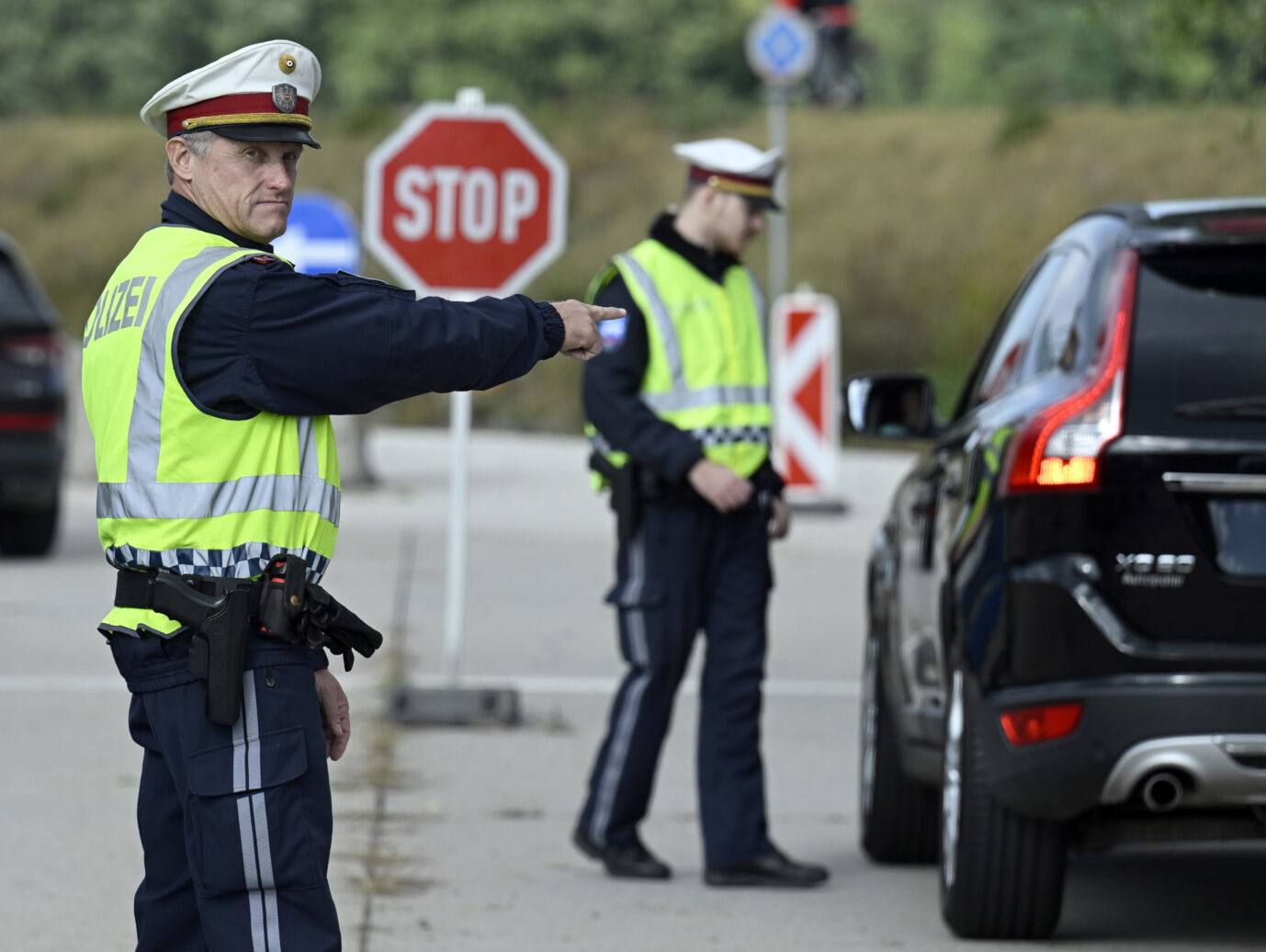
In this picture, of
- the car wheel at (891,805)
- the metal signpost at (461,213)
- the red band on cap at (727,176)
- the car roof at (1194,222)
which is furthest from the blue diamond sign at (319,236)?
the car roof at (1194,222)

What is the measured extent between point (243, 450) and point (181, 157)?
1.60 feet

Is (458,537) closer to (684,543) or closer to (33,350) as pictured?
(684,543)

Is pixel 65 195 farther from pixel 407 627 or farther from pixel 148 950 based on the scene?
pixel 148 950

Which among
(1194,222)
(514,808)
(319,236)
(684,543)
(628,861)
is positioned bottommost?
(514,808)

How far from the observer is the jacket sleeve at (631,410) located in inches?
245

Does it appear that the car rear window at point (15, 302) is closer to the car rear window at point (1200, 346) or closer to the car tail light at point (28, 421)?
the car tail light at point (28, 421)

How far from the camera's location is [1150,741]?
4.78 metres

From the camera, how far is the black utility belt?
3.48m

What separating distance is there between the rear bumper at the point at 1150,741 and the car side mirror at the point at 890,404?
1.43 m

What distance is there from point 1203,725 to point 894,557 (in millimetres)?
1740

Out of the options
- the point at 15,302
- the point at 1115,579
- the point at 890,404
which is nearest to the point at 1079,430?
the point at 1115,579

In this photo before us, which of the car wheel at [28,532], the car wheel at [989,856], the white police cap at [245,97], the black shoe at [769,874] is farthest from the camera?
the car wheel at [28,532]

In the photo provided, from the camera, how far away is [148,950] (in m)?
3.74

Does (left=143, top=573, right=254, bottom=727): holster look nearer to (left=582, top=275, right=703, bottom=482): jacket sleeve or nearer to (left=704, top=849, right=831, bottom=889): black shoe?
Answer: (left=582, top=275, right=703, bottom=482): jacket sleeve
